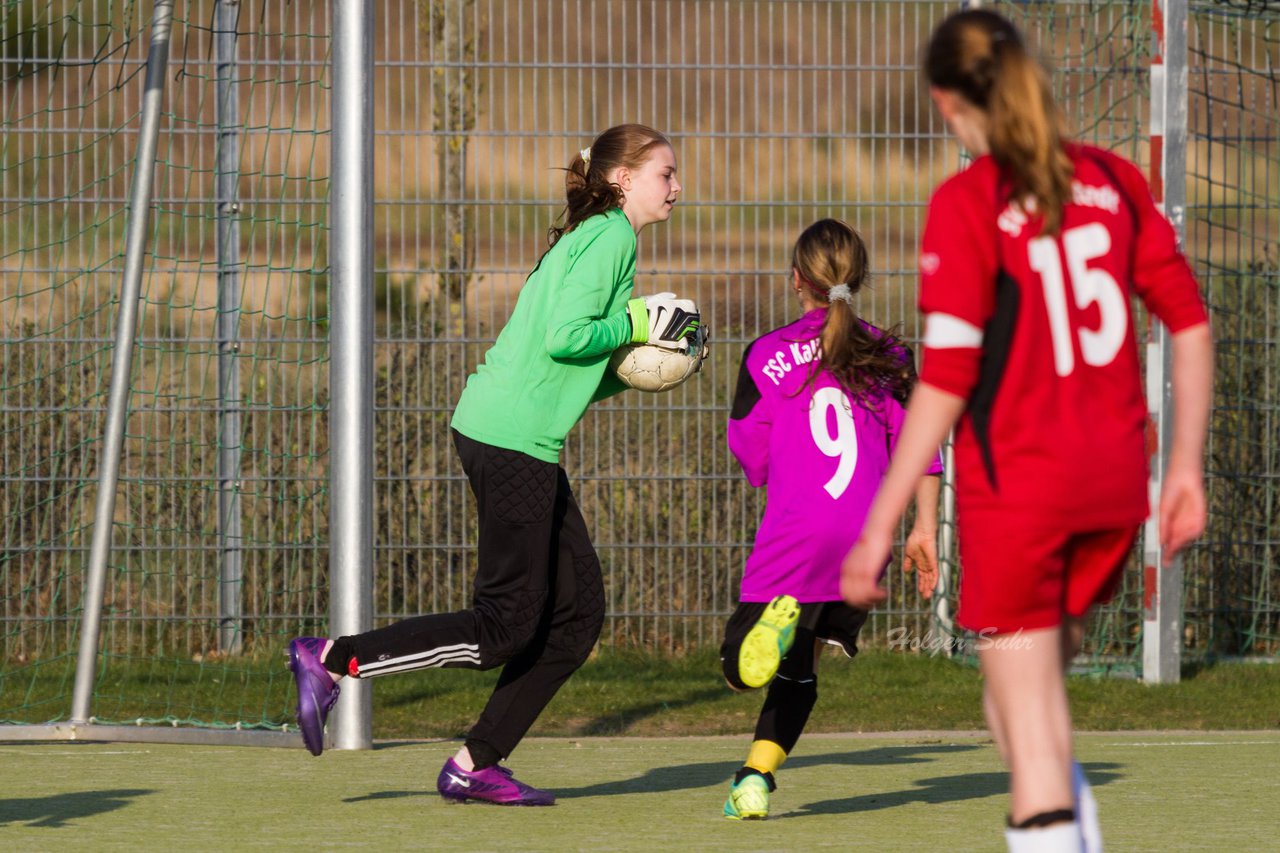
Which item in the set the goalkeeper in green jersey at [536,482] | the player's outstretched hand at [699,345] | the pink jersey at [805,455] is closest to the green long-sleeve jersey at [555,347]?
the goalkeeper in green jersey at [536,482]

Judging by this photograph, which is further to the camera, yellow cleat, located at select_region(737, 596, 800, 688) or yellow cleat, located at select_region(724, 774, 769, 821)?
yellow cleat, located at select_region(724, 774, 769, 821)

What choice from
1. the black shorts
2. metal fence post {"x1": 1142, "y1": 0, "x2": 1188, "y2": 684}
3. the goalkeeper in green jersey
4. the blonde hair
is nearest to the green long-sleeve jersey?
the goalkeeper in green jersey

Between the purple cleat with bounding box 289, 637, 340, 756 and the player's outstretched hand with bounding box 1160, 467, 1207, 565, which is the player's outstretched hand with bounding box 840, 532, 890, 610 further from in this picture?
the purple cleat with bounding box 289, 637, 340, 756

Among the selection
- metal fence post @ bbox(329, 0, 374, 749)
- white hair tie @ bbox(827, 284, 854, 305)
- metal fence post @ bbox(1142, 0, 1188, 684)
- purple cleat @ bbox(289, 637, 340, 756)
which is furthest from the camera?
metal fence post @ bbox(1142, 0, 1188, 684)

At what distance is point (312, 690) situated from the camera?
5.34 m

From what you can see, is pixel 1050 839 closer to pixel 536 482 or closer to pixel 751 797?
pixel 751 797

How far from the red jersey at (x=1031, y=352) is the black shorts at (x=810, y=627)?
222 centimetres

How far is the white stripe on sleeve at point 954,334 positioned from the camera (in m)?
3.05

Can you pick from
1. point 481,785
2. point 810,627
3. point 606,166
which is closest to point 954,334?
point 810,627

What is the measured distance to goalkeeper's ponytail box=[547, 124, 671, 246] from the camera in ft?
18.2

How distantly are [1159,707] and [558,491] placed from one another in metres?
3.98

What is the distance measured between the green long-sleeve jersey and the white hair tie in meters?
0.58

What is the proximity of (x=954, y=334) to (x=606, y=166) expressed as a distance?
2.68 metres

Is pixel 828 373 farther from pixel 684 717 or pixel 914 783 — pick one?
pixel 684 717
